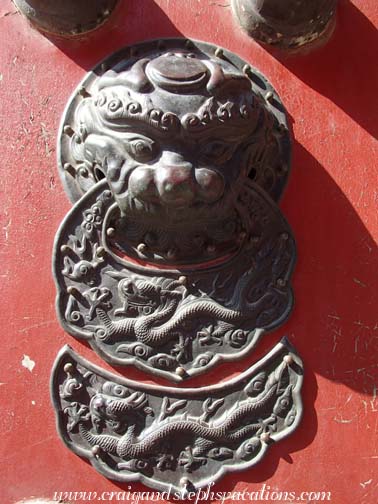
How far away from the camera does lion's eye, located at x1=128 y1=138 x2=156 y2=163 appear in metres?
1.25

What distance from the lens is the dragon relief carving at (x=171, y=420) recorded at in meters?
1.33

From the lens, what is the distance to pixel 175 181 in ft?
4.02

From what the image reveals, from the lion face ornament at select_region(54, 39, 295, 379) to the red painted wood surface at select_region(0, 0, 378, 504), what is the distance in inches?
2.0

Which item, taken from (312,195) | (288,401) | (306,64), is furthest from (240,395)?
(306,64)

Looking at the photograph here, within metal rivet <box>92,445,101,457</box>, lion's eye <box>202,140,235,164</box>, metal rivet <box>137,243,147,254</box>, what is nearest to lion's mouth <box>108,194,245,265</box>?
metal rivet <box>137,243,147,254</box>

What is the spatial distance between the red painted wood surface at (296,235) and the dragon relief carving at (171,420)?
0.11 ft

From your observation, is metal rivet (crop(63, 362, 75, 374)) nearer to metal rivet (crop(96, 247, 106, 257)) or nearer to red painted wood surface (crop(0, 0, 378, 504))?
red painted wood surface (crop(0, 0, 378, 504))

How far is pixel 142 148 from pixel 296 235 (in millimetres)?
450

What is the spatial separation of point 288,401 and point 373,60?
90 centimetres

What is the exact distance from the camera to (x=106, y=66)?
4.73 feet

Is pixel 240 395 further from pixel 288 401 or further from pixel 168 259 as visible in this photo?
pixel 168 259

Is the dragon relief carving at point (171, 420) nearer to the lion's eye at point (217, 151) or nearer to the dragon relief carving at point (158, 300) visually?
the dragon relief carving at point (158, 300)

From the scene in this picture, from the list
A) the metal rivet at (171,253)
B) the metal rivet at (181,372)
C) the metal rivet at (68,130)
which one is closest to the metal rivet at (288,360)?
the metal rivet at (181,372)

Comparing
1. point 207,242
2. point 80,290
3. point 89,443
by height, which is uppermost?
point 207,242
